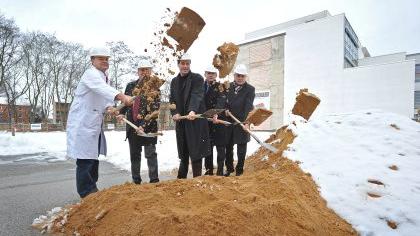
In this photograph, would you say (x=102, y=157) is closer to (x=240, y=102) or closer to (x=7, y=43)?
(x=240, y=102)

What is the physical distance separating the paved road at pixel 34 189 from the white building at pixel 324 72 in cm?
2962

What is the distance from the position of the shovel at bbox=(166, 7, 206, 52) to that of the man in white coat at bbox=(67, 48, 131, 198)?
898 millimetres

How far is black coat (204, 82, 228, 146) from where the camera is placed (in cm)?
549

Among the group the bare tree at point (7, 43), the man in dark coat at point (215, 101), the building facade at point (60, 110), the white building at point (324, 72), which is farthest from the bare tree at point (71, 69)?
the man in dark coat at point (215, 101)

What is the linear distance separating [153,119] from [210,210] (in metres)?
2.33

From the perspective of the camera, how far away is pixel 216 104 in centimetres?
550

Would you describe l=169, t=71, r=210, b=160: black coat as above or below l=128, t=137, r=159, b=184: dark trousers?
above

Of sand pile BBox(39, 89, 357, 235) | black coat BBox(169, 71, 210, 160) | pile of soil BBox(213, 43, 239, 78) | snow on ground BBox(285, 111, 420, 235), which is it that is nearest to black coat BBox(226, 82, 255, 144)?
pile of soil BBox(213, 43, 239, 78)

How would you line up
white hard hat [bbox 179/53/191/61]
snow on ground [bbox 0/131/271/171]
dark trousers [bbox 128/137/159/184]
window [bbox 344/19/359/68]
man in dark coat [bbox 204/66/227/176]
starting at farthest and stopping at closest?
window [bbox 344/19/359/68], snow on ground [bbox 0/131/271/171], man in dark coat [bbox 204/66/227/176], dark trousers [bbox 128/137/159/184], white hard hat [bbox 179/53/191/61]

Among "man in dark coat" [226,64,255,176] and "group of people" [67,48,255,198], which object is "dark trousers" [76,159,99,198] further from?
"man in dark coat" [226,64,255,176]

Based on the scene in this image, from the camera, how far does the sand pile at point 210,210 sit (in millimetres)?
2580

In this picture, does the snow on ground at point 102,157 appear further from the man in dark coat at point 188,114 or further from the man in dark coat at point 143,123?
the man in dark coat at point 188,114

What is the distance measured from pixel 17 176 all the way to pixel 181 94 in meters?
4.28

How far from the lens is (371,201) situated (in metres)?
3.19
